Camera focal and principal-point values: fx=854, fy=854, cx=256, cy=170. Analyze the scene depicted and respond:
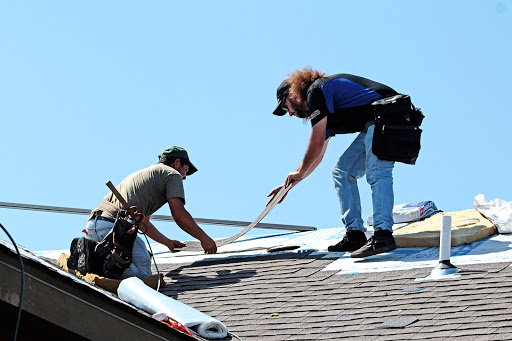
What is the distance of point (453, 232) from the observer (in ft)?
21.1

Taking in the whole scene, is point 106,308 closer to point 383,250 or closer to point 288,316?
point 288,316

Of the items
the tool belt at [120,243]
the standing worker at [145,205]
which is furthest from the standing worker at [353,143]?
the tool belt at [120,243]

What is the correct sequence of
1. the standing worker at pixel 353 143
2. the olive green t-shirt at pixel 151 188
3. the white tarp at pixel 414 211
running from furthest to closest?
the white tarp at pixel 414 211
the olive green t-shirt at pixel 151 188
the standing worker at pixel 353 143

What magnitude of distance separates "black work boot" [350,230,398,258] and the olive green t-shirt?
141 cm

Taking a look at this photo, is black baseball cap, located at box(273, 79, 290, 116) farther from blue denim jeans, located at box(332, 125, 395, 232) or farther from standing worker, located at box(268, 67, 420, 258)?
blue denim jeans, located at box(332, 125, 395, 232)

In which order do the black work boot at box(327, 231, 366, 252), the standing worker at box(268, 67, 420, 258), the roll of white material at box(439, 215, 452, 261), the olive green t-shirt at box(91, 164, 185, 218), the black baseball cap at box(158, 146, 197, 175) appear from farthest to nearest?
the black baseball cap at box(158, 146, 197, 175) → the black work boot at box(327, 231, 366, 252) → the olive green t-shirt at box(91, 164, 185, 218) → the standing worker at box(268, 67, 420, 258) → the roll of white material at box(439, 215, 452, 261)

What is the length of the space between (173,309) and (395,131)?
2.30 m

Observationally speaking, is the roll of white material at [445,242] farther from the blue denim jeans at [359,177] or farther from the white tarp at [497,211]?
the white tarp at [497,211]

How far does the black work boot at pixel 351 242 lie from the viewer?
6602 millimetres

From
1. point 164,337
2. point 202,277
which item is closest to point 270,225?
point 202,277

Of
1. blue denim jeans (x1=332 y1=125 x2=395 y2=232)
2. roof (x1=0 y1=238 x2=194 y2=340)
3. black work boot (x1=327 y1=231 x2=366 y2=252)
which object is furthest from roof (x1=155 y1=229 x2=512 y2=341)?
roof (x1=0 y1=238 x2=194 y2=340)

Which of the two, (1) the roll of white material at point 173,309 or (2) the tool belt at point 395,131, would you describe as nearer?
(1) the roll of white material at point 173,309

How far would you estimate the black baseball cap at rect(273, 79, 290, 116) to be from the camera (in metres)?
6.65

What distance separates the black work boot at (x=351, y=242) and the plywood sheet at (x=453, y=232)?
0.26 m
